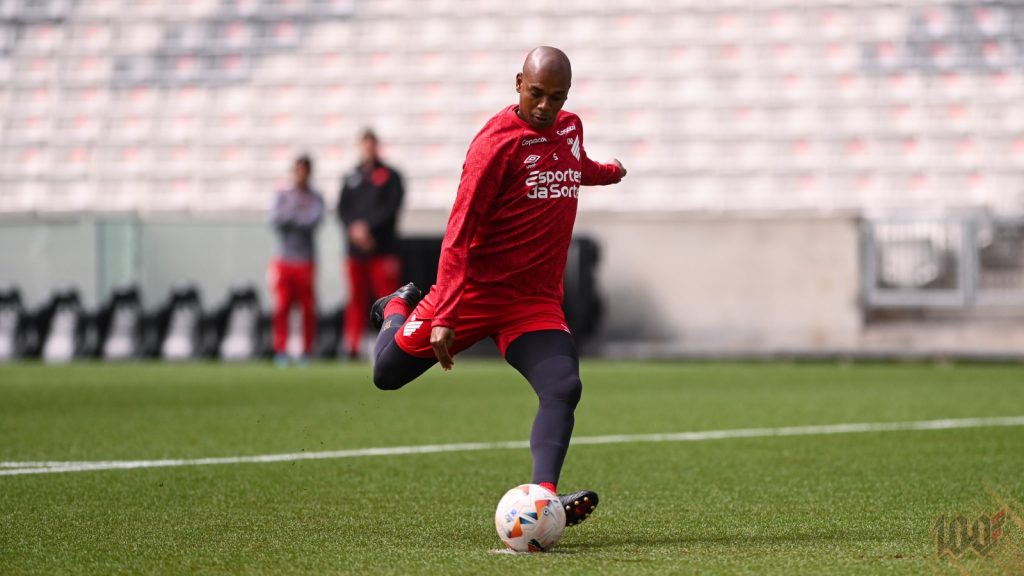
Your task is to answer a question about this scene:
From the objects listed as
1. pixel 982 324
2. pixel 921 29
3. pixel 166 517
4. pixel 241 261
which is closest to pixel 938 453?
pixel 166 517

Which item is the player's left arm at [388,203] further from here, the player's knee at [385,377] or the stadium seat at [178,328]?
the player's knee at [385,377]

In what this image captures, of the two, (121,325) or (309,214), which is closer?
(309,214)

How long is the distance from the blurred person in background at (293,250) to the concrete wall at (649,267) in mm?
1465

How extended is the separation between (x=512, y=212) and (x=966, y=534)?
1.85 m

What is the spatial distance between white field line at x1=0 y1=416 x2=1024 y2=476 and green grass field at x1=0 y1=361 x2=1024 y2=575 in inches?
5.8

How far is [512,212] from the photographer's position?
5359mm

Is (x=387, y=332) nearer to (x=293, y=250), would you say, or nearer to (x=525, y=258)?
(x=525, y=258)

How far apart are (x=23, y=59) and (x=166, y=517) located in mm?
18312

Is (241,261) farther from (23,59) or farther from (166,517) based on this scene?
(166,517)

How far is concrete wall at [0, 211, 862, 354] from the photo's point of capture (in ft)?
55.8

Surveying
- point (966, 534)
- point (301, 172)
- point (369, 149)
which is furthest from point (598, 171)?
point (301, 172)

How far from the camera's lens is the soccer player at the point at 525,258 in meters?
5.19

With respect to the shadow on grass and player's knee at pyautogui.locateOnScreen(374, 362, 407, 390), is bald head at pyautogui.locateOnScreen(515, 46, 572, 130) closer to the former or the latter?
player's knee at pyautogui.locateOnScreen(374, 362, 407, 390)

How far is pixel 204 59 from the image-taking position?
22219mm
